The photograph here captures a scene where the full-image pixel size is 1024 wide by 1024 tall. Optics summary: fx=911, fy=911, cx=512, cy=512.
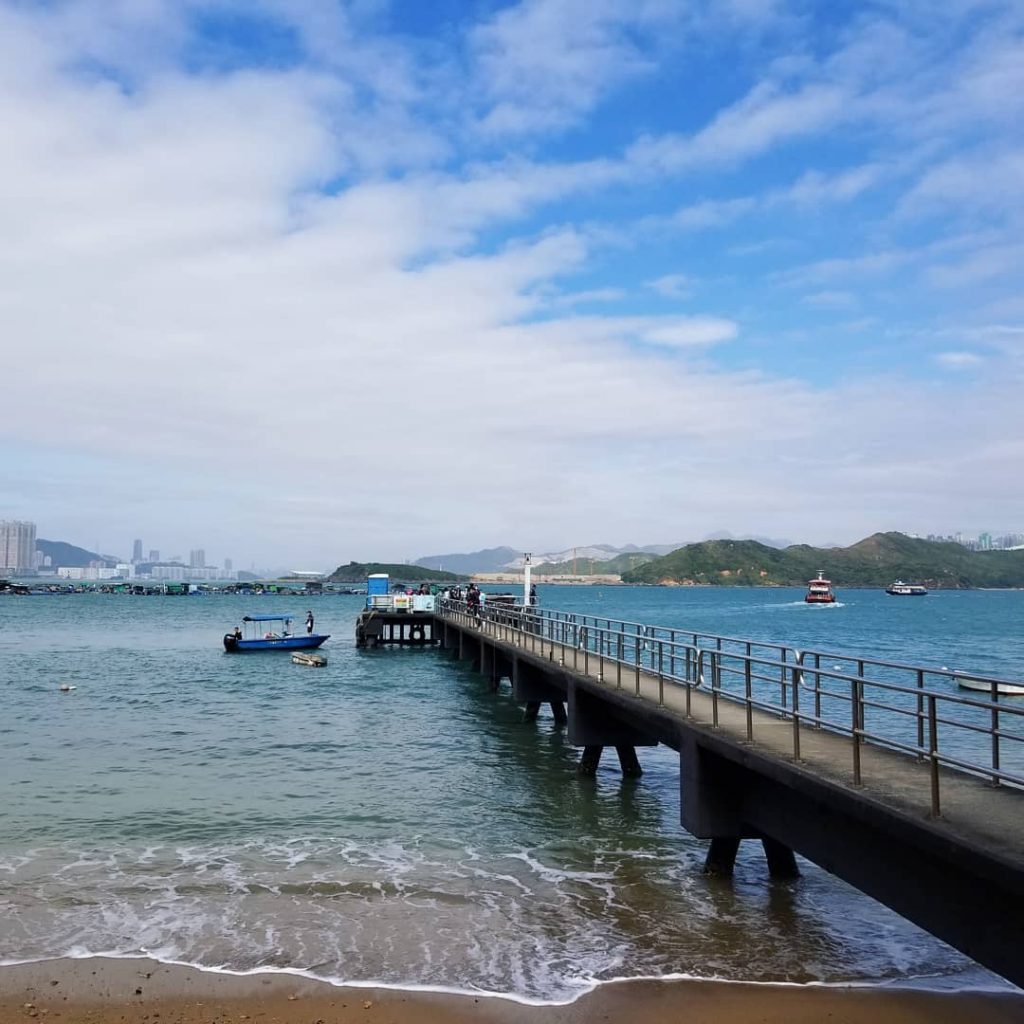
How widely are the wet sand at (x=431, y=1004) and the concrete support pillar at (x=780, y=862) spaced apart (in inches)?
118

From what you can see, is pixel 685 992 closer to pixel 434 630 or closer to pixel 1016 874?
pixel 1016 874

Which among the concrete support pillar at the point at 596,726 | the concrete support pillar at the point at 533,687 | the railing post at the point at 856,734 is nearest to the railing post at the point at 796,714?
the railing post at the point at 856,734

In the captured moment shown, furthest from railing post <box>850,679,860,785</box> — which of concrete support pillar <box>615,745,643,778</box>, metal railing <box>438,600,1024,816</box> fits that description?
concrete support pillar <box>615,745,643,778</box>

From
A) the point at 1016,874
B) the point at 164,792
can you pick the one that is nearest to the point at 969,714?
the point at 164,792

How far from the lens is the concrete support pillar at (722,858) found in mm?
12047

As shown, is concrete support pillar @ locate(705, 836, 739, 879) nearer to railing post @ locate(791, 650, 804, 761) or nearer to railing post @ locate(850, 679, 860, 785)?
→ railing post @ locate(791, 650, 804, 761)

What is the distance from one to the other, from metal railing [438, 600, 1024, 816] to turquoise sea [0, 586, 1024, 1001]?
85.3 inches

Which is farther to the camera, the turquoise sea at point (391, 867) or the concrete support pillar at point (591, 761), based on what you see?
the concrete support pillar at point (591, 761)

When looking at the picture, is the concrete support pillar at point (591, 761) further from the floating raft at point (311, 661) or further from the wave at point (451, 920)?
the floating raft at point (311, 661)

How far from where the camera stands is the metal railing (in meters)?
7.71

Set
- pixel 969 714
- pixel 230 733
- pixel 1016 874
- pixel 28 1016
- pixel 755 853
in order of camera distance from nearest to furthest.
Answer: pixel 1016 874 < pixel 28 1016 < pixel 755 853 < pixel 230 733 < pixel 969 714

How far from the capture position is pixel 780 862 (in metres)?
12.0

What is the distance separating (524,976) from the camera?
30.4 feet

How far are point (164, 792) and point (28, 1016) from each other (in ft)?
31.6
